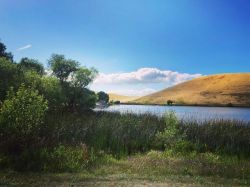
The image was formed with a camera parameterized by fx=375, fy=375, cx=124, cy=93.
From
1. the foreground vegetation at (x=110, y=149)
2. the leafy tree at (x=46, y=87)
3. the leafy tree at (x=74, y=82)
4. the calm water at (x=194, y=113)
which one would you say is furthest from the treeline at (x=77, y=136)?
the leafy tree at (x=74, y=82)

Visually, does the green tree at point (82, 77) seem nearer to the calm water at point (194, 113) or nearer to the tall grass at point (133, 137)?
the calm water at point (194, 113)

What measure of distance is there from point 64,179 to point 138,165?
12.7ft

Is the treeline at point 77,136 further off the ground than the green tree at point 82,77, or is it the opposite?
the green tree at point 82,77

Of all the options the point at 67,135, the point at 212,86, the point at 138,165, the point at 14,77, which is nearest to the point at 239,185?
the point at 138,165

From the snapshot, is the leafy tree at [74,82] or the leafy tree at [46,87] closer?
the leafy tree at [46,87]

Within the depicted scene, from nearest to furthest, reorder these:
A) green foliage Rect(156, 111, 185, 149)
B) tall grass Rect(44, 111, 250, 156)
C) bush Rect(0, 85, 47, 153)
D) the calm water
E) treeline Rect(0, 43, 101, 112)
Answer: bush Rect(0, 85, 47, 153)
tall grass Rect(44, 111, 250, 156)
green foliage Rect(156, 111, 185, 149)
the calm water
treeline Rect(0, 43, 101, 112)

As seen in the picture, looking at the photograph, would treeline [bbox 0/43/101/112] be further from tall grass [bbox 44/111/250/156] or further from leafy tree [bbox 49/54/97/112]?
tall grass [bbox 44/111/250/156]

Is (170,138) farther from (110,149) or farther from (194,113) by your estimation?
(194,113)

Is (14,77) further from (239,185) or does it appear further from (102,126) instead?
(239,185)

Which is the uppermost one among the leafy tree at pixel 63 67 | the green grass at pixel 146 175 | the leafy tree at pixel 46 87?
the leafy tree at pixel 63 67

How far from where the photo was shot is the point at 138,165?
49.2ft

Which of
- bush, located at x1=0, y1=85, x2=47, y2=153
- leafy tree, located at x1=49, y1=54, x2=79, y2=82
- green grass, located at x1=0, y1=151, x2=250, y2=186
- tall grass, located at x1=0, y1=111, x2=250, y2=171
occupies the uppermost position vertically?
leafy tree, located at x1=49, y1=54, x2=79, y2=82

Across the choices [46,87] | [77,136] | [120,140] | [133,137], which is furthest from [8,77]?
[120,140]

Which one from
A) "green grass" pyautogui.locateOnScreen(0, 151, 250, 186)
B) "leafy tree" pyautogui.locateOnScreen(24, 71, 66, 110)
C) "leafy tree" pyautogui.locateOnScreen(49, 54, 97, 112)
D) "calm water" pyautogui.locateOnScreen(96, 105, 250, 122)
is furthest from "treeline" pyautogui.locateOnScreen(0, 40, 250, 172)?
"leafy tree" pyautogui.locateOnScreen(49, 54, 97, 112)
